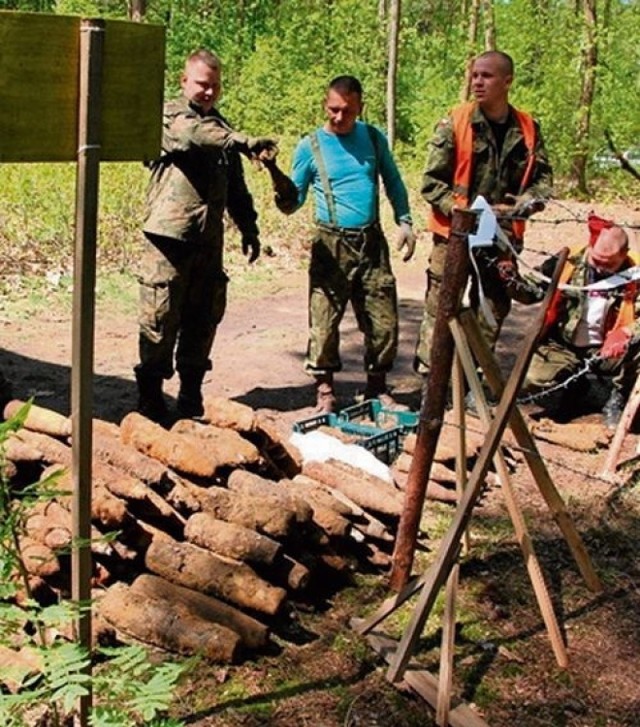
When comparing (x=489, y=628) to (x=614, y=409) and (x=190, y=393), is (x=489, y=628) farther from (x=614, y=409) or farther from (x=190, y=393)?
(x=614, y=409)

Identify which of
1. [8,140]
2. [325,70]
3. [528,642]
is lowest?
[528,642]

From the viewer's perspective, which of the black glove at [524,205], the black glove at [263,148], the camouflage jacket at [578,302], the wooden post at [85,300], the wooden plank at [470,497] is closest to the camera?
the wooden post at [85,300]

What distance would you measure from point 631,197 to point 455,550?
17.6m

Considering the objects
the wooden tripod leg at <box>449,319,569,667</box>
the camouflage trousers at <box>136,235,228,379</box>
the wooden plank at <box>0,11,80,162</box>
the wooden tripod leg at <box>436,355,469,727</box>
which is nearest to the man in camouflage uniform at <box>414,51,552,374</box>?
the camouflage trousers at <box>136,235,228,379</box>

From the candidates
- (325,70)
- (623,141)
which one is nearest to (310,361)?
(623,141)

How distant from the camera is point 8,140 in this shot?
266 cm

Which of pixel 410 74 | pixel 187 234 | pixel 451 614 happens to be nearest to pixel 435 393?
pixel 451 614

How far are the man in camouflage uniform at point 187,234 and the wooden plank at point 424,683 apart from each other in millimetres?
2531

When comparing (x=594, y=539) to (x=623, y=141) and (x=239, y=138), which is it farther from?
(x=623, y=141)

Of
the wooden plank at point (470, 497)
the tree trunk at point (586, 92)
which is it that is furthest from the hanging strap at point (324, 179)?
the tree trunk at point (586, 92)

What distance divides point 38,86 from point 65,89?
0.25 ft

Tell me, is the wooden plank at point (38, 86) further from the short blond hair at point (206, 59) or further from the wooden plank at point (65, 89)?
the short blond hair at point (206, 59)

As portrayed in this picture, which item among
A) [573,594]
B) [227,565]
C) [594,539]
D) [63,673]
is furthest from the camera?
[594,539]

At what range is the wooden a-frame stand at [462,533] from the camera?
3.49 metres
